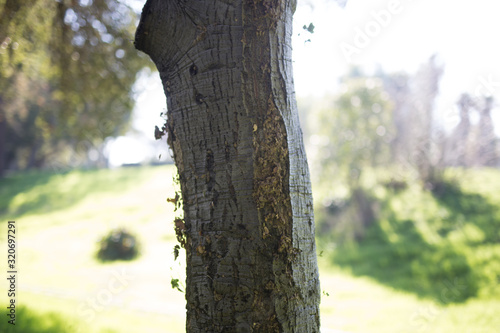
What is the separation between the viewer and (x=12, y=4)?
4.91m

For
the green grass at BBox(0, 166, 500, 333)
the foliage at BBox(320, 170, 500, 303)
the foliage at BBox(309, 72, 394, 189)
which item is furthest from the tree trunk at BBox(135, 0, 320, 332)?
the foliage at BBox(309, 72, 394, 189)

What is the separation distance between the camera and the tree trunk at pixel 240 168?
170cm

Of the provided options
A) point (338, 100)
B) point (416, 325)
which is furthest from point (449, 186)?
point (416, 325)

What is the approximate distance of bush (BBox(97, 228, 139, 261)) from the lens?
40.5ft

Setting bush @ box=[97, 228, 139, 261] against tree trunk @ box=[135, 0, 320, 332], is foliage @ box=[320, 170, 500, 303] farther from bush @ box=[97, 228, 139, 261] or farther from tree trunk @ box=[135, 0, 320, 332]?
tree trunk @ box=[135, 0, 320, 332]

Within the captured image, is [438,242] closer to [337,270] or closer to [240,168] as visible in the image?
[337,270]

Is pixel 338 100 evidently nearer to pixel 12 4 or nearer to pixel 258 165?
pixel 12 4

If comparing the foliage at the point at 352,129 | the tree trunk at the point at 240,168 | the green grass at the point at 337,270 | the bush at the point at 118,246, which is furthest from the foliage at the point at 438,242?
the tree trunk at the point at 240,168

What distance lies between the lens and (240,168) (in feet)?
5.67

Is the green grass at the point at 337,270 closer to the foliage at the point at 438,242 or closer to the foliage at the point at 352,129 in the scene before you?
the foliage at the point at 438,242

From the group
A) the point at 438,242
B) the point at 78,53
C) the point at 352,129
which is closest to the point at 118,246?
the point at 78,53

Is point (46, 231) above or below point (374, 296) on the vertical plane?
above

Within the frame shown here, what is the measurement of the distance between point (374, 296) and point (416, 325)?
2.20m

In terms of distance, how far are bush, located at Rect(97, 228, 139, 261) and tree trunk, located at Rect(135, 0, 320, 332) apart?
1143 cm
